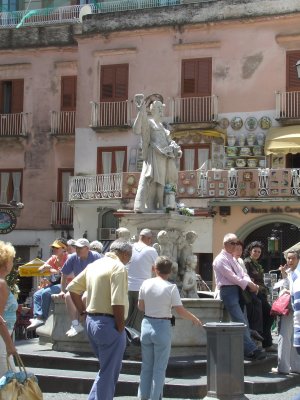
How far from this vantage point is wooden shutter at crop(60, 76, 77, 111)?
33.5 m

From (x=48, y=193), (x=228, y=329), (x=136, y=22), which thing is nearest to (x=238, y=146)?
(x=136, y=22)

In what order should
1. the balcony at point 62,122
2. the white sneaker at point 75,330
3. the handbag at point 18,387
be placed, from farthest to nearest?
the balcony at point 62,122, the white sneaker at point 75,330, the handbag at point 18,387

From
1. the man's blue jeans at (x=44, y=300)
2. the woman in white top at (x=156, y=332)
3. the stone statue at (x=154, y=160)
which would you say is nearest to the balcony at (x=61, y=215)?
the stone statue at (x=154, y=160)

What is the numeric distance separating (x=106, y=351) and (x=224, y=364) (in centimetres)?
181

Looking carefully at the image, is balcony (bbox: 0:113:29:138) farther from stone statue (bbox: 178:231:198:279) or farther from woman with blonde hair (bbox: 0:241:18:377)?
woman with blonde hair (bbox: 0:241:18:377)

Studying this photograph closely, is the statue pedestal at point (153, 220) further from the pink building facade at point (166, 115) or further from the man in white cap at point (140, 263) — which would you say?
the pink building facade at point (166, 115)

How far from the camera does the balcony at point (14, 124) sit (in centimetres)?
3344

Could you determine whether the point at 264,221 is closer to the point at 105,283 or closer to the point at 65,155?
the point at 65,155

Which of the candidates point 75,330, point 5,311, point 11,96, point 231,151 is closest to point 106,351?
point 5,311

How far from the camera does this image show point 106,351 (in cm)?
803

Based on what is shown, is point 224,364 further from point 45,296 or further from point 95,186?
point 95,186

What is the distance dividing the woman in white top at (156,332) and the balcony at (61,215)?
23.9 metres

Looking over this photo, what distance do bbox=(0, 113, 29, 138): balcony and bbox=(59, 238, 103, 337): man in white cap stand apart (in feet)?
73.9

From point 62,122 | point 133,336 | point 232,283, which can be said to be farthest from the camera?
point 62,122
